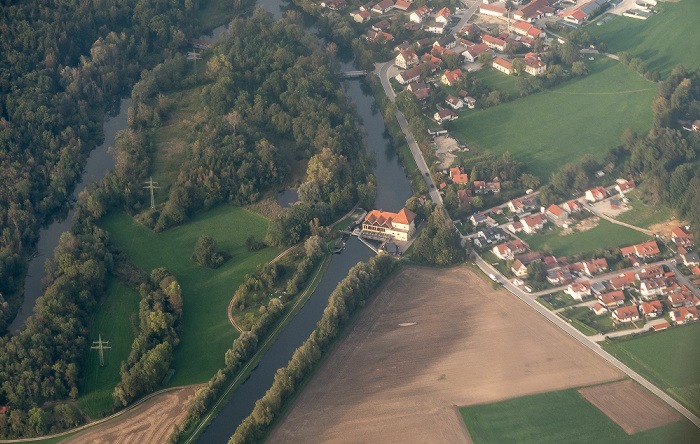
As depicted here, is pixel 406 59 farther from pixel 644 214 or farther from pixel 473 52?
pixel 644 214

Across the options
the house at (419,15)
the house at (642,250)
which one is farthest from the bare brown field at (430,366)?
the house at (419,15)

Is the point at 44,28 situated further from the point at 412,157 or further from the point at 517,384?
the point at 517,384

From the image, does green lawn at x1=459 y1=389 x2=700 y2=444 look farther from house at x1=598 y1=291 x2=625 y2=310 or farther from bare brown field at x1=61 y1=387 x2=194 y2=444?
bare brown field at x1=61 y1=387 x2=194 y2=444

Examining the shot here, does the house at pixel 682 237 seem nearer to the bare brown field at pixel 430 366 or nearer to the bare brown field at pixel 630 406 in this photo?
the bare brown field at pixel 430 366

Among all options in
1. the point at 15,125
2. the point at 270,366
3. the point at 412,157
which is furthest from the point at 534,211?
the point at 15,125

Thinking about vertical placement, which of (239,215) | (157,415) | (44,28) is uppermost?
(44,28)

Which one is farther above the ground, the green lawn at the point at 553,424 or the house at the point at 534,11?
the house at the point at 534,11

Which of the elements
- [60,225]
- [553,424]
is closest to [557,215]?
[553,424]
